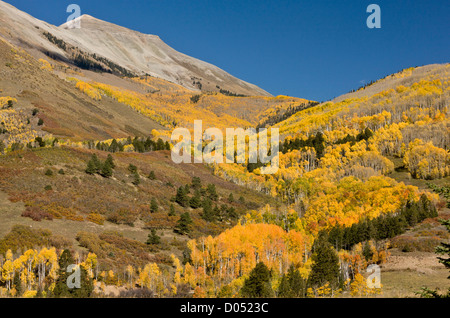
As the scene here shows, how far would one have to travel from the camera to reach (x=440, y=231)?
3233 inches

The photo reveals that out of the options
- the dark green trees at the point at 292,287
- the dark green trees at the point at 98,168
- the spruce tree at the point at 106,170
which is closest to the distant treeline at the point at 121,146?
the spruce tree at the point at 106,170

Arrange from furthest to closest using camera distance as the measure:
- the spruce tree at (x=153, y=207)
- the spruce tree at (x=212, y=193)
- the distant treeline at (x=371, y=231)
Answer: the spruce tree at (x=212, y=193) < the spruce tree at (x=153, y=207) < the distant treeline at (x=371, y=231)

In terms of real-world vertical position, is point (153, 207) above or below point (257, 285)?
above

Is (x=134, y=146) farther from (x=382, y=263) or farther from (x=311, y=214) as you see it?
(x=382, y=263)

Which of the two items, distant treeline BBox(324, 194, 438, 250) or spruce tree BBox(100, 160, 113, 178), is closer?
distant treeline BBox(324, 194, 438, 250)

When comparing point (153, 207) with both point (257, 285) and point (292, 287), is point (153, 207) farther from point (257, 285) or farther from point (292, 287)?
point (292, 287)

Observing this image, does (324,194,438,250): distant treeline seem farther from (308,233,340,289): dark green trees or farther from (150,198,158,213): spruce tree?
(150,198,158,213): spruce tree

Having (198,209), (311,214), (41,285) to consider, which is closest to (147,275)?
(41,285)

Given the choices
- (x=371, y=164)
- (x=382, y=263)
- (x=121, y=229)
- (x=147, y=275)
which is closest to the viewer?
(x=147, y=275)

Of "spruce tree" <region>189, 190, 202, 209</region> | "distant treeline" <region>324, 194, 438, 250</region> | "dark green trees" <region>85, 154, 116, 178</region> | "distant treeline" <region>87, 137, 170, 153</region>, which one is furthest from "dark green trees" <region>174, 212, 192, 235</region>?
"distant treeline" <region>87, 137, 170, 153</region>

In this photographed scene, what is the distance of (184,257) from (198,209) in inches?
1626

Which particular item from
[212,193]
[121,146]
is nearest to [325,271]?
[212,193]

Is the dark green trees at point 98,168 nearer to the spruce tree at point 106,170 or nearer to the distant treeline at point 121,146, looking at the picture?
the spruce tree at point 106,170

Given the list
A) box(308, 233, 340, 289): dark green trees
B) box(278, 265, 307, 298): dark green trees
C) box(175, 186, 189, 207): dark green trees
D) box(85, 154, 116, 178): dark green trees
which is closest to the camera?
box(278, 265, 307, 298): dark green trees
